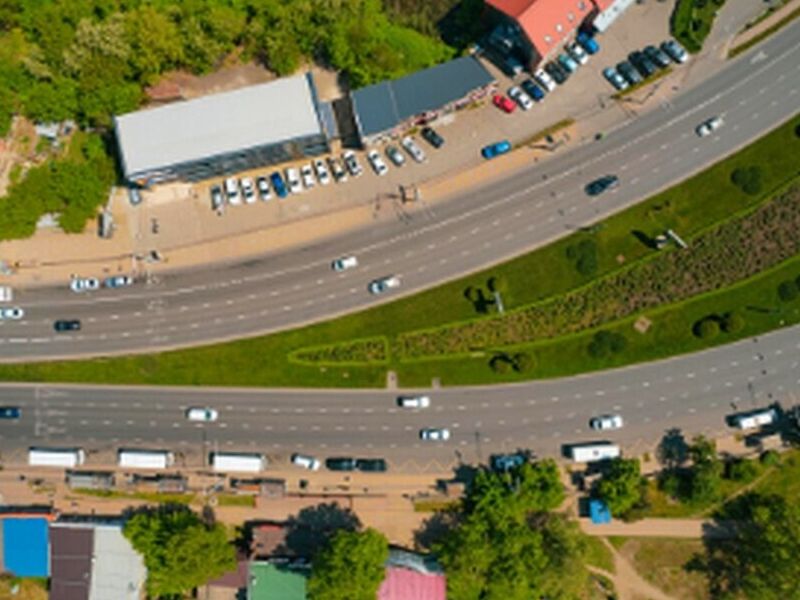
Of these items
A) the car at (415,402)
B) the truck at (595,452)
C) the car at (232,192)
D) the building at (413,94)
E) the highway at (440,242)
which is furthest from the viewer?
the car at (232,192)

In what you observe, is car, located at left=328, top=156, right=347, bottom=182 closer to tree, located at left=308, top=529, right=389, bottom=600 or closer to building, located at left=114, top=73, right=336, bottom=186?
building, located at left=114, top=73, right=336, bottom=186

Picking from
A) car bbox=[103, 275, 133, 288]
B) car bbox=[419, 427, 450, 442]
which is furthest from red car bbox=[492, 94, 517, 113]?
car bbox=[103, 275, 133, 288]

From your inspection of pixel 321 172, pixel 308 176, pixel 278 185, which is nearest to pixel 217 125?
pixel 278 185

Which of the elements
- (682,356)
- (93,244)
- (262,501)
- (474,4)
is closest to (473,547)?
(262,501)

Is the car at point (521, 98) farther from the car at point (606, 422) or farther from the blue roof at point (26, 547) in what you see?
the blue roof at point (26, 547)

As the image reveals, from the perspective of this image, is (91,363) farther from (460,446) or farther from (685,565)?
(685,565)

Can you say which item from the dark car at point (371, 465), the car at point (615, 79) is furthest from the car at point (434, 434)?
the car at point (615, 79)
